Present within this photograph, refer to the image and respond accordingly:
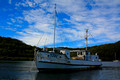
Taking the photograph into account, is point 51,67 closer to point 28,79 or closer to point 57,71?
point 57,71

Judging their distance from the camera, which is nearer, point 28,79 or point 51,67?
point 28,79

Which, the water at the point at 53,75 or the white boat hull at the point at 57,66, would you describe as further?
the white boat hull at the point at 57,66

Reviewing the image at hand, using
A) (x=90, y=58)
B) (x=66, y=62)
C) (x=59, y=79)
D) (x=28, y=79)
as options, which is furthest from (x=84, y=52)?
(x=28, y=79)

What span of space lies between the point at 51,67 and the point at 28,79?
29.6 ft

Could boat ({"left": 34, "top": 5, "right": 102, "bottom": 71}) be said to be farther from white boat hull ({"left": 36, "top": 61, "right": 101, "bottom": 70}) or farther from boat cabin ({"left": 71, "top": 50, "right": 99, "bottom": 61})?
boat cabin ({"left": 71, "top": 50, "right": 99, "bottom": 61})

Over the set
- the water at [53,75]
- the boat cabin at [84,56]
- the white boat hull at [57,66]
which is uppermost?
the boat cabin at [84,56]

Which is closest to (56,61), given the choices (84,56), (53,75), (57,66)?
(57,66)

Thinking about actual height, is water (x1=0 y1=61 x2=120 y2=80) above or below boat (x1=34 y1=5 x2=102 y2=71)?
below

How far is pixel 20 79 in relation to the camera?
2305cm

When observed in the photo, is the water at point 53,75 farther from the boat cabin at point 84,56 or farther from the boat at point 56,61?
the boat cabin at point 84,56

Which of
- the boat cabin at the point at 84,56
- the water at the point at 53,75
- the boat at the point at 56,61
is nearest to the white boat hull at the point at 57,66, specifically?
the boat at the point at 56,61

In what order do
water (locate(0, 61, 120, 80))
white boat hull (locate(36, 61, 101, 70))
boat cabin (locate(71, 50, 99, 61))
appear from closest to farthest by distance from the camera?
water (locate(0, 61, 120, 80))
white boat hull (locate(36, 61, 101, 70))
boat cabin (locate(71, 50, 99, 61))

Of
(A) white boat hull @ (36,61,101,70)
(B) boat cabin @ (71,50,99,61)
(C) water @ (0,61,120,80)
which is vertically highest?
(B) boat cabin @ (71,50,99,61)

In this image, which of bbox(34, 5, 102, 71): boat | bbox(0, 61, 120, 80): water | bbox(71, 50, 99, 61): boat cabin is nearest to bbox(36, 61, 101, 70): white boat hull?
bbox(34, 5, 102, 71): boat
